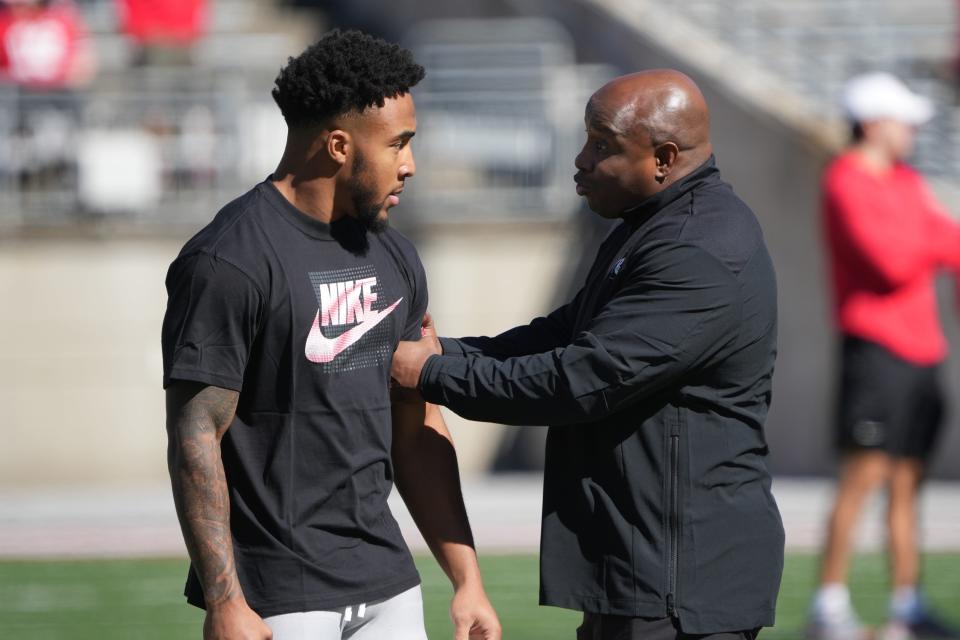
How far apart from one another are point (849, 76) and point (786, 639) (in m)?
8.45

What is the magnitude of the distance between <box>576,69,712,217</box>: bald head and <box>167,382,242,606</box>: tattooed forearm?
1.03 m

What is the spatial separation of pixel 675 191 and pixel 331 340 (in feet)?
2.81

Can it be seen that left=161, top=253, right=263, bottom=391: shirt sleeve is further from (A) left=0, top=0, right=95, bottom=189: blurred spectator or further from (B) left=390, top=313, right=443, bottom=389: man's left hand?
(A) left=0, top=0, right=95, bottom=189: blurred spectator

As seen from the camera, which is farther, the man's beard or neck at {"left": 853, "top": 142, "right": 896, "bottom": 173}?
neck at {"left": 853, "top": 142, "right": 896, "bottom": 173}

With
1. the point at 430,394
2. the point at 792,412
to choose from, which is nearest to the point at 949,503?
the point at 792,412

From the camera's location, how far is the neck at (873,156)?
7043 mm

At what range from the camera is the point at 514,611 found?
793 centimetres

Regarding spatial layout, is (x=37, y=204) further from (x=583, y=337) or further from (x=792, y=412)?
(x=583, y=337)

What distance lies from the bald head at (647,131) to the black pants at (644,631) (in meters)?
0.96

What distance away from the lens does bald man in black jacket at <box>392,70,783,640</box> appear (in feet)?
12.0

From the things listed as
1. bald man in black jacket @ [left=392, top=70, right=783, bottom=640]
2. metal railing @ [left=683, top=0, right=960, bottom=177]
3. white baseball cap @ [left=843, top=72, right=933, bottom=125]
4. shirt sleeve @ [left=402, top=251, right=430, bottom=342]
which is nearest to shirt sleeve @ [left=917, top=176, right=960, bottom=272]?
white baseball cap @ [left=843, top=72, right=933, bottom=125]

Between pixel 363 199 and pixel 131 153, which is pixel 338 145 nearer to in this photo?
pixel 363 199

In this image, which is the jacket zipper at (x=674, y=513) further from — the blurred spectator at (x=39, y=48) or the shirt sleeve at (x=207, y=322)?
the blurred spectator at (x=39, y=48)

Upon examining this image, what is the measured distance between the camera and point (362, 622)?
3.72 metres
